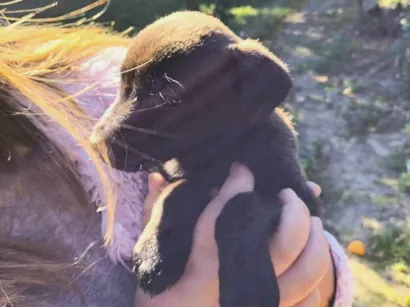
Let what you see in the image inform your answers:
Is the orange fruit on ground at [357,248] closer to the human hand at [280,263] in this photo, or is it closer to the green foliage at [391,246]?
the green foliage at [391,246]

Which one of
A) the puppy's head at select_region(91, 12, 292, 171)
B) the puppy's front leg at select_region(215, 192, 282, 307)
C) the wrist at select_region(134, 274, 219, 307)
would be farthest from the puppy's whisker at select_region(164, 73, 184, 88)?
the wrist at select_region(134, 274, 219, 307)

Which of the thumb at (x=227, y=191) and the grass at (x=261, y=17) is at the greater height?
the thumb at (x=227, y=191)

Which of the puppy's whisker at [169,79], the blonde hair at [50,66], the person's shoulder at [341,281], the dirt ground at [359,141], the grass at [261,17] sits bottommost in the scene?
the grass at [261,17]

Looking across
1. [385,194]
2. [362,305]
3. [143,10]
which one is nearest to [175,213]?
[362,305]

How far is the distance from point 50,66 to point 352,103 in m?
3.10

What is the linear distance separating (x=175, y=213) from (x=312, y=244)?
238mm

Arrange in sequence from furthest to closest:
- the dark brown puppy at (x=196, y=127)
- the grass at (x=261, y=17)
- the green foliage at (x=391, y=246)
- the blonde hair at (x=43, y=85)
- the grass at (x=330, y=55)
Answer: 1. the grass at (x=261, y=17)
2. the grass at (x=330, y=55)
3. the green foliage at (x=391, y=246)
4. the dark brown puppy at (x=196, y=127)
5. the blonde hair at (x=43, y=85)

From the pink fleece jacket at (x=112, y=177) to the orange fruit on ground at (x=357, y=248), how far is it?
1.55 meters

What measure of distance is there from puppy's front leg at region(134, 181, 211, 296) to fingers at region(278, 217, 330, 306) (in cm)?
17

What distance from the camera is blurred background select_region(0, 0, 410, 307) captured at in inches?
113

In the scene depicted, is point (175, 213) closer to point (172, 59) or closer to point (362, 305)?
point (172, 59)

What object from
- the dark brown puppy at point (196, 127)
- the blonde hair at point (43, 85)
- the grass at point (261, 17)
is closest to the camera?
the blonde hair at point (43, 85)

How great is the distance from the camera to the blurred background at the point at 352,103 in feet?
9.40

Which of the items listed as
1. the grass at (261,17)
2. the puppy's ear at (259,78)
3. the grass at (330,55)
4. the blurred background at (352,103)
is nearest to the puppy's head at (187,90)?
the puppy's ear at (259,78)
